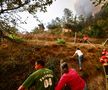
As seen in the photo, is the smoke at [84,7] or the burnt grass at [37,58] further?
the smoke at [84,7]

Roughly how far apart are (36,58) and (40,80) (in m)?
15.1

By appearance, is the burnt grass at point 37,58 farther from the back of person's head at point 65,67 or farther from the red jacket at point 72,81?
the red jacket at point 72,81

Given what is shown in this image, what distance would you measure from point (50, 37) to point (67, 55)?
5.55 meters

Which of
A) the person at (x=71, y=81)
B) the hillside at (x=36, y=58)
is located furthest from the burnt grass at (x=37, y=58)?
the person at (x=71, y=81)

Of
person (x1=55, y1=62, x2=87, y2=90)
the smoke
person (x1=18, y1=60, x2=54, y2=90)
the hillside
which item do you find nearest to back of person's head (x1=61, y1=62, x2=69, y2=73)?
person (x1=55, y1=62, x2=87, y2=90)

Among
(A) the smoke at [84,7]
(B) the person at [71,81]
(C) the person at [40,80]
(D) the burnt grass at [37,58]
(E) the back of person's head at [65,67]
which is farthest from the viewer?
(A) the smoke at [84,7]

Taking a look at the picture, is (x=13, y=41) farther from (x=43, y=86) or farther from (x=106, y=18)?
(x=106, y=18)

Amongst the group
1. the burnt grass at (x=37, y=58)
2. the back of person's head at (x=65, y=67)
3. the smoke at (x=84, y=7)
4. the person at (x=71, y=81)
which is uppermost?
the smoke at (x=84, y=7)

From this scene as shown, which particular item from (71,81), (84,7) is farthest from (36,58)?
(84,7)

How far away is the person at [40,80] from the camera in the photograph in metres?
7.63

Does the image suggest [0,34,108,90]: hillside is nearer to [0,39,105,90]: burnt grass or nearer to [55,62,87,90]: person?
[0,39,105,90]: burnt grass

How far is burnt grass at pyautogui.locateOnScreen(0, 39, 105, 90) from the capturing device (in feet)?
69.2

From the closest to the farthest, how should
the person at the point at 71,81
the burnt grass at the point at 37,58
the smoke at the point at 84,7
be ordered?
the person at the point at 71,81
the burnt grass at the point at 37,58
the smoke at the point at 84,7

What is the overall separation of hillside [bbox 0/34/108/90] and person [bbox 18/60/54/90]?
12547mm
